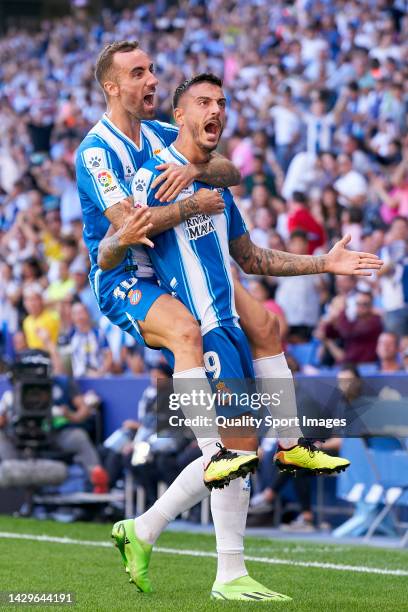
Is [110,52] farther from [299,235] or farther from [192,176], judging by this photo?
[299,235]

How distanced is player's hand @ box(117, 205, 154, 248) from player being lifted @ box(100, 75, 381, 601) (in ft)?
0.45

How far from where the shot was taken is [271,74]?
20.3m

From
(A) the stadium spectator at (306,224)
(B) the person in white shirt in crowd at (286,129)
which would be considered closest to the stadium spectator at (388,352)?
(A) the stadium spectator at (306,224)

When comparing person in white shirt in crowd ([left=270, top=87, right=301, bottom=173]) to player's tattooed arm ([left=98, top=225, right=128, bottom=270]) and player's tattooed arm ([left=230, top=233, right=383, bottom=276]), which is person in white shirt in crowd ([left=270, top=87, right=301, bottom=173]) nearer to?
player's tattooed arm ([left=230, top=233, right=383, bottom=276])

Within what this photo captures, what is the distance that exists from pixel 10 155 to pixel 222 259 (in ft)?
62.0

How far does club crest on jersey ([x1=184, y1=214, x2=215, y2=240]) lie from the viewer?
20.9 feet

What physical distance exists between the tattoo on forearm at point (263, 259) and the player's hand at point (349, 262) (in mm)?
167

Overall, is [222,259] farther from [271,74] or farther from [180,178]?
[271,74]

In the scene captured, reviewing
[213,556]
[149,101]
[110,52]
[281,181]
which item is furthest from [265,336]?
[281,181]

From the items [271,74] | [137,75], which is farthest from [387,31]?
[137,75]

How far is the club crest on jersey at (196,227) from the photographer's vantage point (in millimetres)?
6371

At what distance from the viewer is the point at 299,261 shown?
6691 millimetres

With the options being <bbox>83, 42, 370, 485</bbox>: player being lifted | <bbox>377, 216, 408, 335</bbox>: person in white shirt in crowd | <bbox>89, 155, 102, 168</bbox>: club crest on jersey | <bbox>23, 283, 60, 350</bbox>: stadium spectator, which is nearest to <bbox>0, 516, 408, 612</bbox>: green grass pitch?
<bbox>83, 42, 370, 485</bbox>: player being lifted

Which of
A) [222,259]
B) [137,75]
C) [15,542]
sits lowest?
[15,542]
